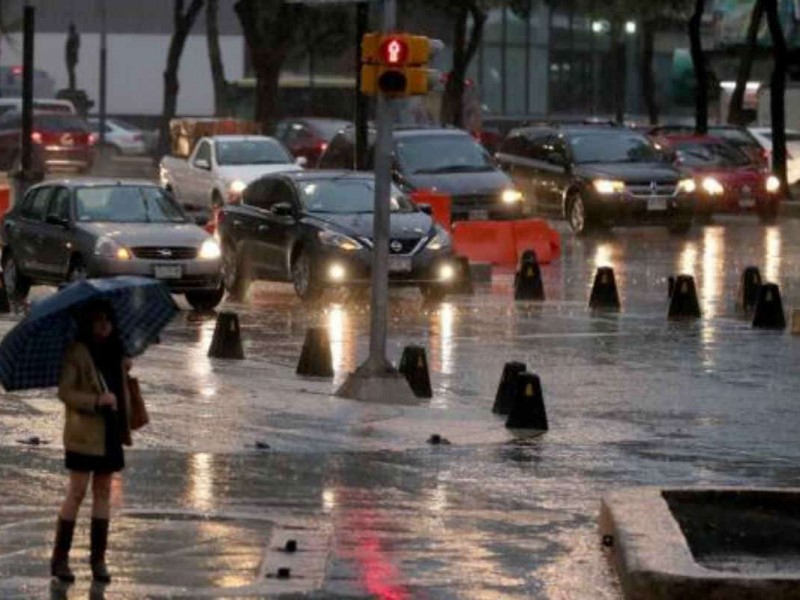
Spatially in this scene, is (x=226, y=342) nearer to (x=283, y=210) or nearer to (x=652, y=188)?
(x=283, y=210)

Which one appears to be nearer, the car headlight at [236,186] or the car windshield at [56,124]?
the car headlight at [236,186]

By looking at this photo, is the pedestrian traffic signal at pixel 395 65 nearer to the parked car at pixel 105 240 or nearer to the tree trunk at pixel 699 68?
the parked car at pixel 105 240

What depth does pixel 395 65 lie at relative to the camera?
20.0m

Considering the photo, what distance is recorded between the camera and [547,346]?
2500 centimetres

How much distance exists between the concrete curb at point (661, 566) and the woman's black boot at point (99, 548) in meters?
2.41

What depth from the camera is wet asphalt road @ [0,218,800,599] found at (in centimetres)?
1306

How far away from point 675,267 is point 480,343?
1090 cm

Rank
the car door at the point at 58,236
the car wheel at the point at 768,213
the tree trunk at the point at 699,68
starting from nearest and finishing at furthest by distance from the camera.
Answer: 1. the car door at the point at 58,236
2. the car wheel at the point at 768,213
3. the tree trunk at the point at 699,68

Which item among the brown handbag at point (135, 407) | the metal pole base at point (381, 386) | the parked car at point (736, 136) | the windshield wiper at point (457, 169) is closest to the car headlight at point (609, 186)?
the windshield wiper at point (457, 169)

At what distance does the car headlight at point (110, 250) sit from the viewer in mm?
28125

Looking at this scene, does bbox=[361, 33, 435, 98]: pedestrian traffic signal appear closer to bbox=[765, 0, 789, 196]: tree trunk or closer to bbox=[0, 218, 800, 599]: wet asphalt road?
bbox=[0, 218, 800, 599]: wet asphalt road

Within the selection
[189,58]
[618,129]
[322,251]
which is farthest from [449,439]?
[189,58]

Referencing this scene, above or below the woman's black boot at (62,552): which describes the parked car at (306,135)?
above

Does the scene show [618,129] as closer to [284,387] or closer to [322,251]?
[322,251]
